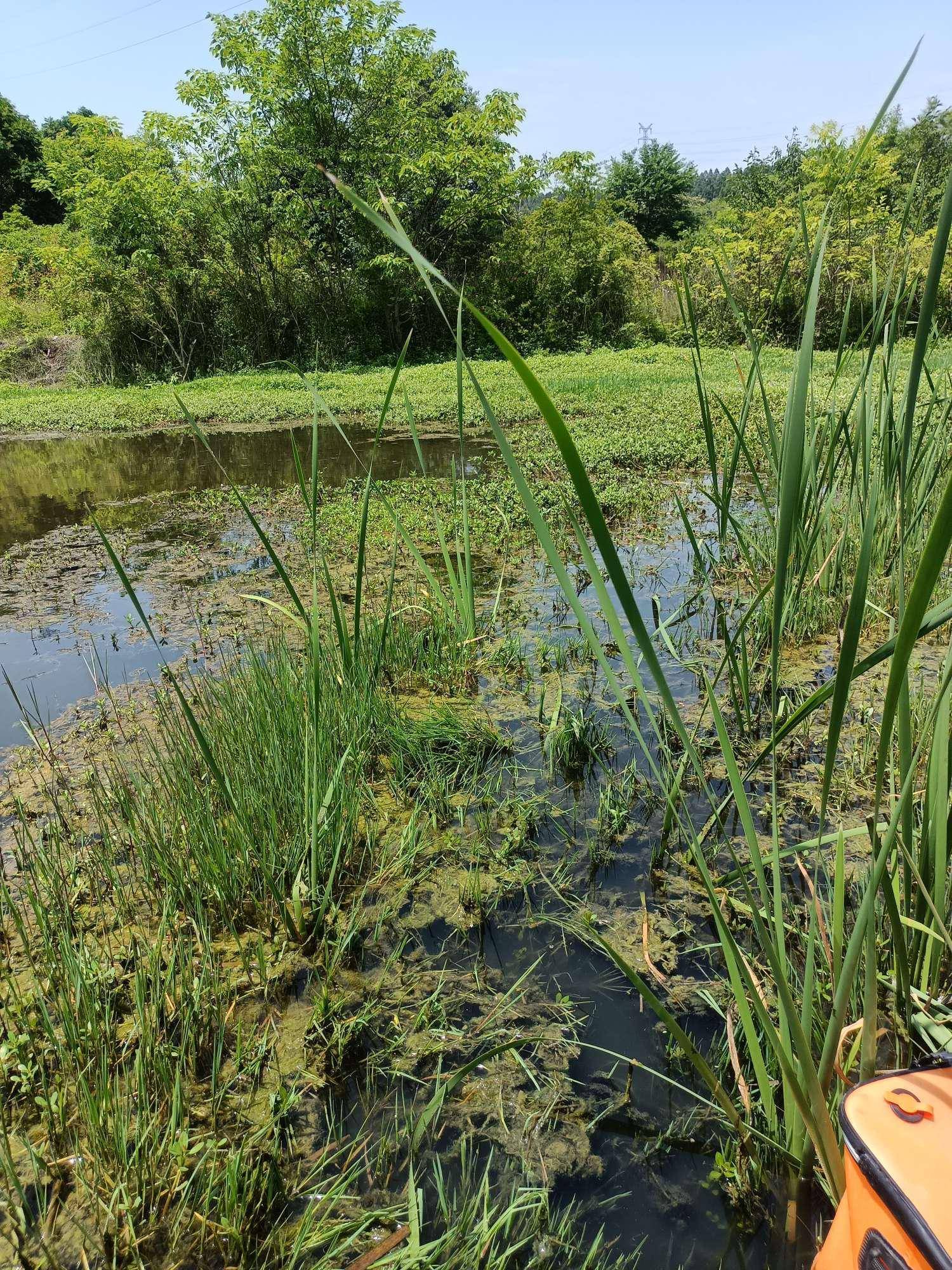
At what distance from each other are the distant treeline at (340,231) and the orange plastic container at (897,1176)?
14.2 m

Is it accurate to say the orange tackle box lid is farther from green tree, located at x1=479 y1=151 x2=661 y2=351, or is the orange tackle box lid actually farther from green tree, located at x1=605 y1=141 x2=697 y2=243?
green tree, located at x1=605 y1=141 x2=697 y2=243

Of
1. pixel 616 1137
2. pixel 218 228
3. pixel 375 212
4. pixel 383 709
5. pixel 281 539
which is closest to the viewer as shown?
pixel 375 212

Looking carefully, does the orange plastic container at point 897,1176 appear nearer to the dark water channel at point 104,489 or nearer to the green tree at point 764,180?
the dark water channel at point 104,489

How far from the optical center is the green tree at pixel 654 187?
84.3 feet

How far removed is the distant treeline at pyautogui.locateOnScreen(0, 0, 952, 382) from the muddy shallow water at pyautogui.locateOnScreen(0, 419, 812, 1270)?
11167mm

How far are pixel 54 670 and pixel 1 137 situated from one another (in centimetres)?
2977

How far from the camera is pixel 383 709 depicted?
7.61ft

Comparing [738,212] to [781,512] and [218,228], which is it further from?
[781,512]

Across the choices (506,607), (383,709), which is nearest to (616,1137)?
(383,709)

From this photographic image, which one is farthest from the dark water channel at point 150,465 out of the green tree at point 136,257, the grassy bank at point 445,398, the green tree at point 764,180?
the green tree at point 764,180

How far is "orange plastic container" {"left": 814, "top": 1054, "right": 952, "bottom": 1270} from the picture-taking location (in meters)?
0.68

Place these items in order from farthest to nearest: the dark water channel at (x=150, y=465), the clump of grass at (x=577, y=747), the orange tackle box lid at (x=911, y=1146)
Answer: the dark water channel at (x=150, y=465)
the clump of grass at (x=577, y=747)
the orange tackle box lid at (x=911, y=1146)

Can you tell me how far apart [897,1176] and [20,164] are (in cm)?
3289

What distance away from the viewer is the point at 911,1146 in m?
0.72
